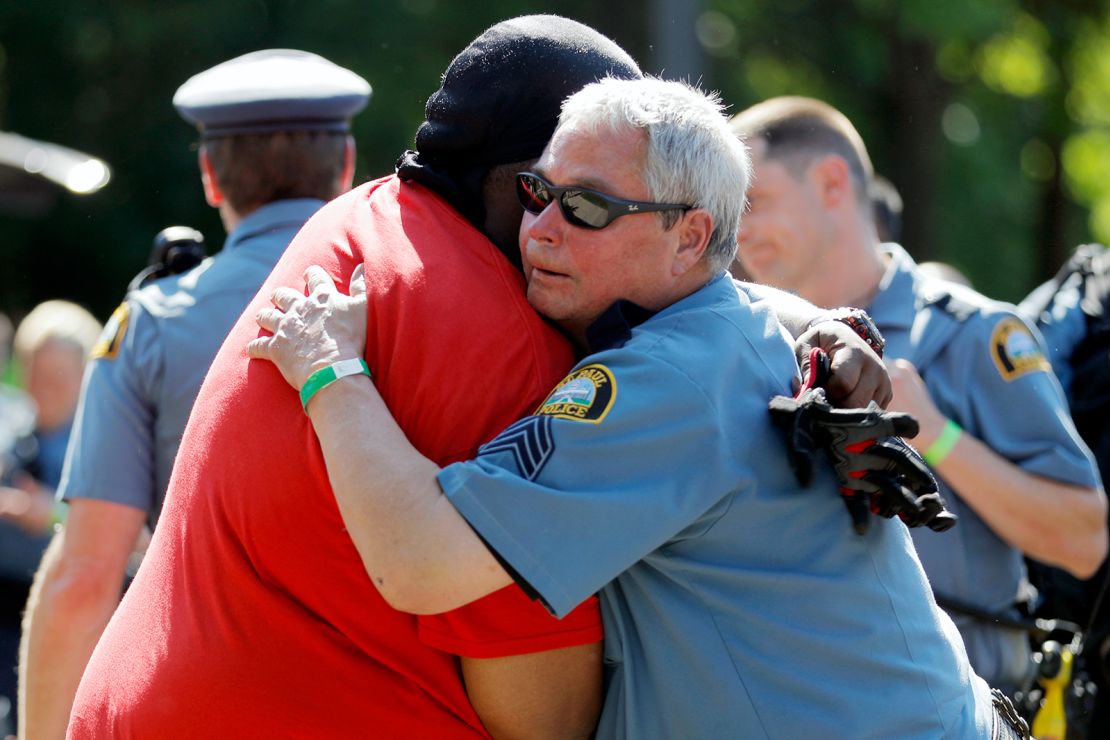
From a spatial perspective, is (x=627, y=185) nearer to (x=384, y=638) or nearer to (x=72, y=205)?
(x=384, y=638)

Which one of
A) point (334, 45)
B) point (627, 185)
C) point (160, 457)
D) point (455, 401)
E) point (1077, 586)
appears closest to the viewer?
point (455, 401)

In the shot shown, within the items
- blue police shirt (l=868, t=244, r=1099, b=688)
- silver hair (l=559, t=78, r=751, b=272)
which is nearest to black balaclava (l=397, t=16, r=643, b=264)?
silver hair (l=559, t=78, r=751, b=272)

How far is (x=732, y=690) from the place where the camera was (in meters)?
2.24

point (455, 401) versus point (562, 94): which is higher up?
point (562, 94)

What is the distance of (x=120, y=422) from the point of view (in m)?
3.45

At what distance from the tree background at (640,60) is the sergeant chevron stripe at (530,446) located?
11.5 metres

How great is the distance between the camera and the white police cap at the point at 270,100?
3.64 meters

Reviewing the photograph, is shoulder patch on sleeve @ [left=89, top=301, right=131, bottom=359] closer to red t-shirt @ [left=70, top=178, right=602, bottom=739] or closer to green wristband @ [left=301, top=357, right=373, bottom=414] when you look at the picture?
red t-shirt @ [left=70, top=178, right=602, bottom=739]

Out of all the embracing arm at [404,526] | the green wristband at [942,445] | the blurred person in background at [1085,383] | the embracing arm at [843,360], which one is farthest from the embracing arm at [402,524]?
the blurred person in background at [1085,383]

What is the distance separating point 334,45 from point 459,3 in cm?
151

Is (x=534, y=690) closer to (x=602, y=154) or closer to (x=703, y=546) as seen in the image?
(x=703, y=546)

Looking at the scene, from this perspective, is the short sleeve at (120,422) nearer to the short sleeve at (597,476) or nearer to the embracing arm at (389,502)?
the embracing arm at (389,502)

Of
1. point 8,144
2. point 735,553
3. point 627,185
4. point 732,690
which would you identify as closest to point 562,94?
point 627,185

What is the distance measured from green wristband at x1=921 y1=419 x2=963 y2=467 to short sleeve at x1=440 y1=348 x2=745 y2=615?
173cm
